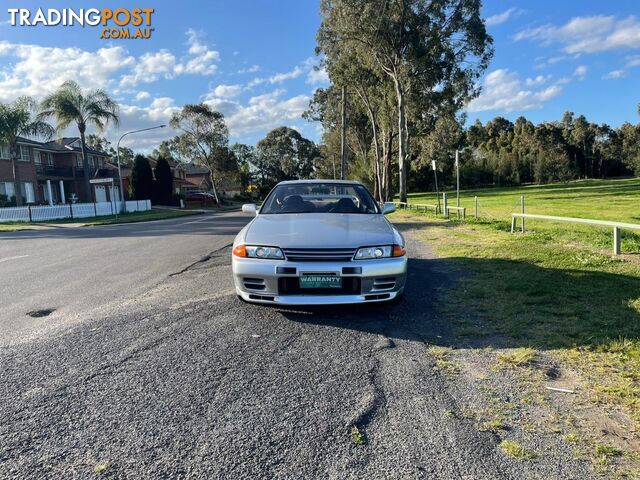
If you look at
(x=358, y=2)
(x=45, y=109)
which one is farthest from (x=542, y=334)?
(x=45, y=109)

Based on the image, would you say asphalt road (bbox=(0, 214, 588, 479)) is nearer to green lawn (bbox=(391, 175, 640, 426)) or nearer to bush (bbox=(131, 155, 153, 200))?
green lawn (bbox=(391, 175, 640, 426))

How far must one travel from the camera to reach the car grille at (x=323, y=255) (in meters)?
4.40

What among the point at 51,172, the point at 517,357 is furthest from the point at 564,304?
the point at 51,172

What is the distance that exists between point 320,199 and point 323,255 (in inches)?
90.9

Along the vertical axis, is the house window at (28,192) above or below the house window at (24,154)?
below

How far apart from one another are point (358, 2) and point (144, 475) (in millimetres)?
28184

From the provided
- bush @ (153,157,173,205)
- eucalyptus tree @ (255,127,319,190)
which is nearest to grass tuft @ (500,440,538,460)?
bush @ (153,157,173,205)

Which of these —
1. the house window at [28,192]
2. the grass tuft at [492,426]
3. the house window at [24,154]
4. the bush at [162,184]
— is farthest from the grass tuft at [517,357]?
the bush at [162,184]

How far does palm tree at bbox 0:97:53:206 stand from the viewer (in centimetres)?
2983

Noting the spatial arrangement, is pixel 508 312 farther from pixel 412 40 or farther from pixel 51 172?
pixel 51 172

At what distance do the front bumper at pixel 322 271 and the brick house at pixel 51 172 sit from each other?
1344 inches

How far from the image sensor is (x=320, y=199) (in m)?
6.58

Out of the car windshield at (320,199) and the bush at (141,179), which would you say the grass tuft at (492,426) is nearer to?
the car windshield at (320,199)

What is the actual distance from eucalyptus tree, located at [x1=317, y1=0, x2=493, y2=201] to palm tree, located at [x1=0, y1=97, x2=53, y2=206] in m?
21.7
